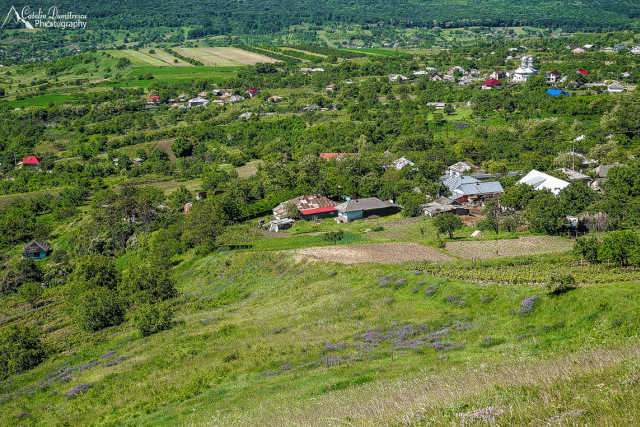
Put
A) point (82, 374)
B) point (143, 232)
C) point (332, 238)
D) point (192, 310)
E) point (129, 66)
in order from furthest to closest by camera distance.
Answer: point (129, 66)
point (143, 232)
point (332, 238)
point (192, 310)
point (82, 374)

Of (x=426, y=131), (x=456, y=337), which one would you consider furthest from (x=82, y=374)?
(x=426, y=131)

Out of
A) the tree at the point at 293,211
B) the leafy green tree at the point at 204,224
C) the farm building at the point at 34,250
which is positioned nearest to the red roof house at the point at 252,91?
the farm building at the point at 34,250

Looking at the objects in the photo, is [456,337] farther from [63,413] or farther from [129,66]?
[129,66]

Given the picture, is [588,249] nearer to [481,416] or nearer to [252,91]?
[481,416]

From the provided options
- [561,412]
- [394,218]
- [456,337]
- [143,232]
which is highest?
[561,412]

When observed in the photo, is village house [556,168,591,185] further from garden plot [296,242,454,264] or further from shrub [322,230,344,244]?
shrub [322,230,344,244]

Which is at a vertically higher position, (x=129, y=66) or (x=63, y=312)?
(x=129, y=66)

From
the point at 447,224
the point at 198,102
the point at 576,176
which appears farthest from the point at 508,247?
the point at 198,102
